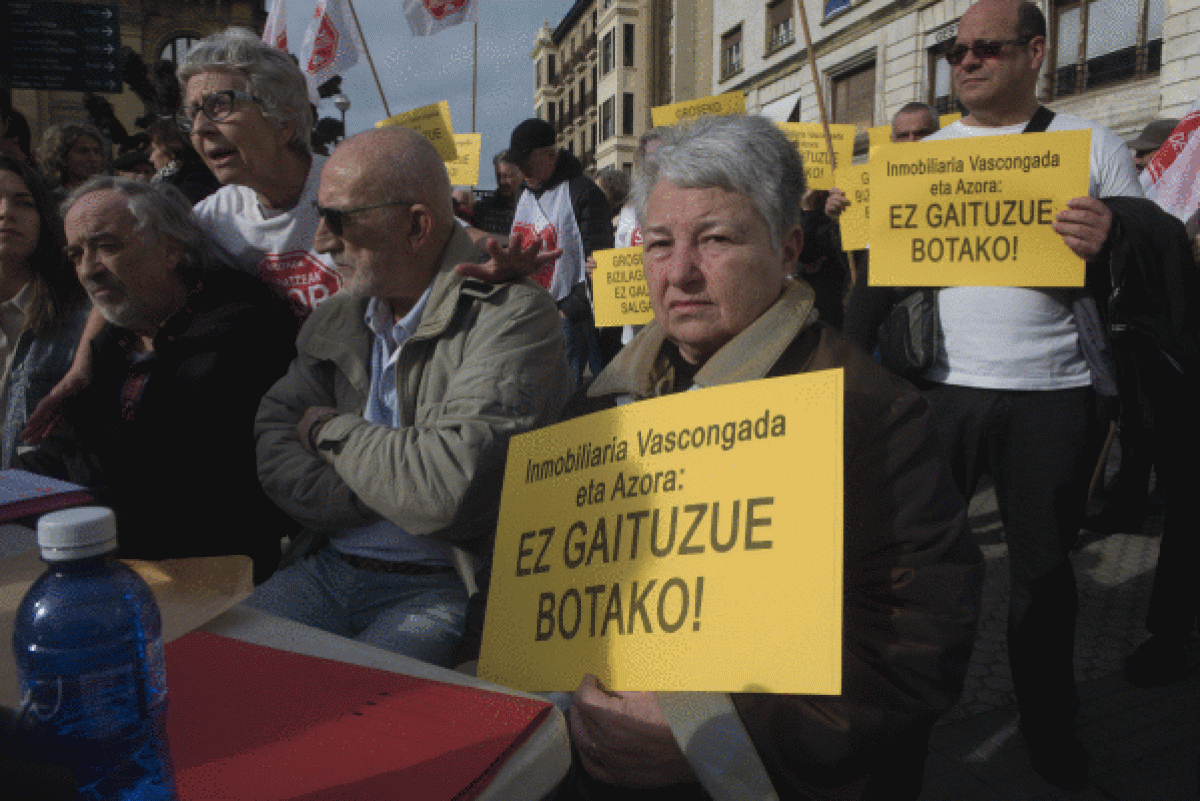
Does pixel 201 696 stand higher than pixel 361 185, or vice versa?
pixel 361 185

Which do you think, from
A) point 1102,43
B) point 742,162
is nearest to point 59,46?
point 742,162

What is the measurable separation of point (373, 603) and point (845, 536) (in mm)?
1178

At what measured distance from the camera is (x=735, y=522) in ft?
3.73

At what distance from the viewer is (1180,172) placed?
10.4ft

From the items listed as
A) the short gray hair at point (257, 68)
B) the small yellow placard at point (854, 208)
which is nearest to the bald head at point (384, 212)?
the short gray hair at point (257, 68)

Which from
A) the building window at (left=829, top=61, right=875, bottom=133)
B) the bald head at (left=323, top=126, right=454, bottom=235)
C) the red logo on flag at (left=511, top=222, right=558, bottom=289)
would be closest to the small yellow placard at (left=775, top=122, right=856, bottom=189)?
the red logo on flag at (left=511, top=222, right=558, bottom=289)

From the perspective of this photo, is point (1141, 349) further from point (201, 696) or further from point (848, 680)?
point (201, 696)

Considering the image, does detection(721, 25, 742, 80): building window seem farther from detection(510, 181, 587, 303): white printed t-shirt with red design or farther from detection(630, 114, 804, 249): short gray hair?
detection(630, 114, 804, 249): short gray hair

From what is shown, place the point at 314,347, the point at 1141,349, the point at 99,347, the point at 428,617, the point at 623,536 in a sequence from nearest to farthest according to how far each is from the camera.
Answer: the point at 623,536
the point at 428,617
the point at 314,347
the point at 1141,349
the point at 99,347

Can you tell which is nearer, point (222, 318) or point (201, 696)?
point (201, 696)

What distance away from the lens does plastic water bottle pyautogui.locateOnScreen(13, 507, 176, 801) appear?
847 millimetres

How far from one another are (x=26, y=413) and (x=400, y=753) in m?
2.63

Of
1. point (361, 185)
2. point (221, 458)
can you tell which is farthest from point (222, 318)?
point (361, 185)

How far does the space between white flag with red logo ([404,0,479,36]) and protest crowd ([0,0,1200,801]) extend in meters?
4.23
